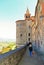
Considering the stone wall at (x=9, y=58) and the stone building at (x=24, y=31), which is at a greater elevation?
the stone building at (x=24, y=31)

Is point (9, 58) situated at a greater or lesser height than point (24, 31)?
lesser

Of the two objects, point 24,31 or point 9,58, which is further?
point 24,31

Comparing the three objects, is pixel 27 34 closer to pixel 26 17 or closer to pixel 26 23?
pixel 26 23

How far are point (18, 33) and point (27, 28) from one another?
415 cm

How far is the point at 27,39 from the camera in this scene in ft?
225

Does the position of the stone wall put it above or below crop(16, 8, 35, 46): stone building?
below

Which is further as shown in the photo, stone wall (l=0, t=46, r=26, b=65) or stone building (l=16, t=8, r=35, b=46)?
stone building (l=16, t=8, r=35, b=46)

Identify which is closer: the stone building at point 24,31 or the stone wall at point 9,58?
the stone wall at point 9,58

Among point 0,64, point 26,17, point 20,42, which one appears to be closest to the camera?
point 0,64

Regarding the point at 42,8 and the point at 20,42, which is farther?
the point at 20,42

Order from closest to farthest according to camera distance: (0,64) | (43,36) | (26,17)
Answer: (0,64) → (43,36) → (26,17)

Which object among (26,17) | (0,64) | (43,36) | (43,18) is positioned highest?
(26,17)

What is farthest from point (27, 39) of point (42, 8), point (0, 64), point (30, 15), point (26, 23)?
point (0, 64)

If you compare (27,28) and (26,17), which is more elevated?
(26,17)
